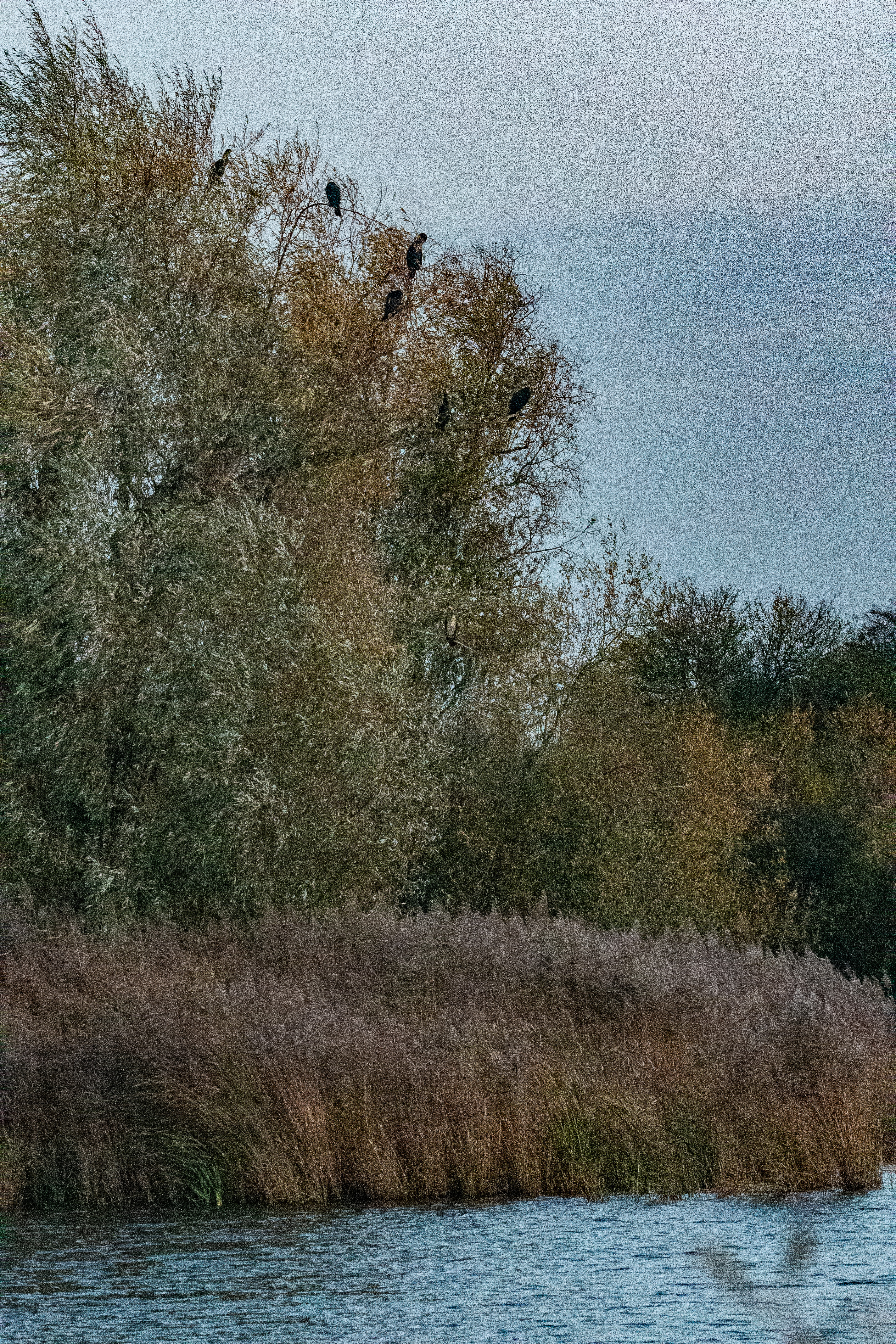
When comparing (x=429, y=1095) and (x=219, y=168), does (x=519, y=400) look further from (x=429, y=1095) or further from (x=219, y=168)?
(x=429, y=1095)

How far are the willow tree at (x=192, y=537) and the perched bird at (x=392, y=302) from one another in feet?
1.26

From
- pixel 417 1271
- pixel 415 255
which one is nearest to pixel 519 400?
pixel 415 255

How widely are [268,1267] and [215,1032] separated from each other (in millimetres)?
4439

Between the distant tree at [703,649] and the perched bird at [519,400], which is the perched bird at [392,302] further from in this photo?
the distant tree at [703,649]

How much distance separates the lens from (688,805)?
109 feet

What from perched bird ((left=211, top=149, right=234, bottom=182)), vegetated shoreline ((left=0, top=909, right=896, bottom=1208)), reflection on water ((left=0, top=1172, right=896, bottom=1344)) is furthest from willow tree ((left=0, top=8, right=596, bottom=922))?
reflection on water ((left=0, top=1172, right=896, bottom=1344))

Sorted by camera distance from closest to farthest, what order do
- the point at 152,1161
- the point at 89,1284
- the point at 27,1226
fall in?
the point at 89,1284
the point at 27,1226
the point at 152,1161

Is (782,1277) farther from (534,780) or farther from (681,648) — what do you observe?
(681,648)

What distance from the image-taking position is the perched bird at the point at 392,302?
99.8 ft

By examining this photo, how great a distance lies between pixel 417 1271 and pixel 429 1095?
351 centimetres

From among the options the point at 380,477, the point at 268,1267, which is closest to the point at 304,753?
the point at 380,477

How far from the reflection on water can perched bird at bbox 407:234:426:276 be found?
68.1 feet

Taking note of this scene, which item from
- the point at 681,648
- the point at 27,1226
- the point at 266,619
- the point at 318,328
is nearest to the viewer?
the point at 27,1226

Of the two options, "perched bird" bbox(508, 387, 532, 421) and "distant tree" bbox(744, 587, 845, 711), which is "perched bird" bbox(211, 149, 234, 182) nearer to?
"perched bird" bbox(508, 387, 532, 421)
